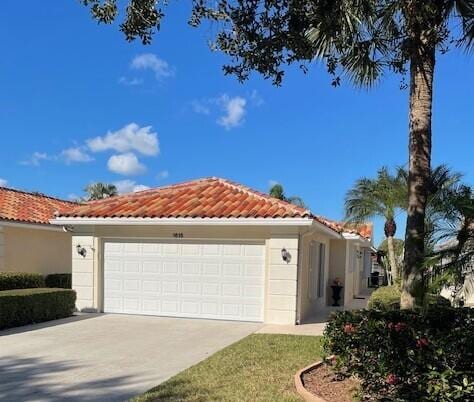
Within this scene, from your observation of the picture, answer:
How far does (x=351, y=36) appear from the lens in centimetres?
784

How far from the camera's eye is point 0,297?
1218cm

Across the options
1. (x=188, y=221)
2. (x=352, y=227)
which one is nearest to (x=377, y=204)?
(x=352, y=227)

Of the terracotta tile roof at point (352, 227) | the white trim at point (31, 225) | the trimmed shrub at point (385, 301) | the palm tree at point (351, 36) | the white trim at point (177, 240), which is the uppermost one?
the palm tree at point (351, 36)

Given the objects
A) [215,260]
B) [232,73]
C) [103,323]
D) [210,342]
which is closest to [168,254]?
[215,260]

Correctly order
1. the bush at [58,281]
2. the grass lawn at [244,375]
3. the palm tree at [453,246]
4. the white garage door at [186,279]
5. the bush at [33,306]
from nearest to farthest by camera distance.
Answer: the palm tree at [453,246], the grass lawn at [244,375], the bush at [33,306], the white garage door at [186,279], the bush at [58,281]

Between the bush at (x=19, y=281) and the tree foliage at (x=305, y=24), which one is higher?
the tree foliage at (x=305, y=24)

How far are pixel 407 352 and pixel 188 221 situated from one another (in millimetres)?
8993

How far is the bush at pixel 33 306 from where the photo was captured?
A: 12.4 meters

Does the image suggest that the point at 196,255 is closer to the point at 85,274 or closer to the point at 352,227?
the point at 85,274

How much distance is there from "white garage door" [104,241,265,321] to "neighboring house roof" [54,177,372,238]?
0.94m

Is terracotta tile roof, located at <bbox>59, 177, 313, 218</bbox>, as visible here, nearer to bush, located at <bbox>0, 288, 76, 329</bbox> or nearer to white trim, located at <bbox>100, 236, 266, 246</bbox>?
white trim, located at <bbox>100, 236, 266, 246</bbox>

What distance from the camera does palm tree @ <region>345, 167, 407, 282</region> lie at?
21.3 metres

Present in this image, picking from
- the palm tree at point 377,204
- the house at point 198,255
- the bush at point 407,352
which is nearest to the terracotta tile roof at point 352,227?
the palm tree at point 377,204

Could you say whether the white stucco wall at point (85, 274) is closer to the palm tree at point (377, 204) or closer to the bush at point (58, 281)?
the bush at point (58, 281)
